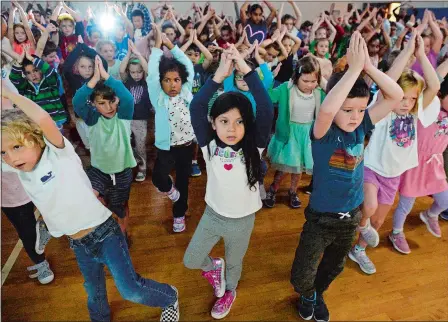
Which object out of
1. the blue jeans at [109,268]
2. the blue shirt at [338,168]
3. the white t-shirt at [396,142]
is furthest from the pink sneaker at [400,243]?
the blue jeans at [109,268]

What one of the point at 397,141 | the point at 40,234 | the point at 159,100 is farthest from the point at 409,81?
the point at 40,234

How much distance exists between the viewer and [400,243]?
8.34 feet

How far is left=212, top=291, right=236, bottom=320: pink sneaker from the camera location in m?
1.99

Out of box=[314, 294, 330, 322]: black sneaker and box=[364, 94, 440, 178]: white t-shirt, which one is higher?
box=[364, 94, 440, 178]: white t-shirt

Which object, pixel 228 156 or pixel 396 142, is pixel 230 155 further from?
pixel 396 142

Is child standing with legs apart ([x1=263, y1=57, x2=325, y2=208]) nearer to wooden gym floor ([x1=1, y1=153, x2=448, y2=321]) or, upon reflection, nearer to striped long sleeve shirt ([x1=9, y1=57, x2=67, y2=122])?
wooden gym floor ([x1=1, y1=153, x2=448, y2=321])

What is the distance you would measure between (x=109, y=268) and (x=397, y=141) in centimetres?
180

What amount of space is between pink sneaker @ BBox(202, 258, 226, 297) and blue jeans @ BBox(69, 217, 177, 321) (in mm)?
326

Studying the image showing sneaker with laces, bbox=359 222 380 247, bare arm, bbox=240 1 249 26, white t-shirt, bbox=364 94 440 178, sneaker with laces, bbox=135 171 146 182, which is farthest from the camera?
bare arm, bbox=240 1 249 26

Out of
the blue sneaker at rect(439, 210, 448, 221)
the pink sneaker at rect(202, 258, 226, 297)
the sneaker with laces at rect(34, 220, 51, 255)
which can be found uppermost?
the sneaker with laces at rect(34, 220, 51, 255)

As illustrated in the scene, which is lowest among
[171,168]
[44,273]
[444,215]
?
[444,215]

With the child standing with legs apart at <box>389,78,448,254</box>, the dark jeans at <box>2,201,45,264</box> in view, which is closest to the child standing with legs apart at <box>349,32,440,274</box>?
the child standing with legs apart at <box>389,78,448,254</box>

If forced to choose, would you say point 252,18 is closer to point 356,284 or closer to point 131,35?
point 131,35

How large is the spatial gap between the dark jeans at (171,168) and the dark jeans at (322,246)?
1127 mm
